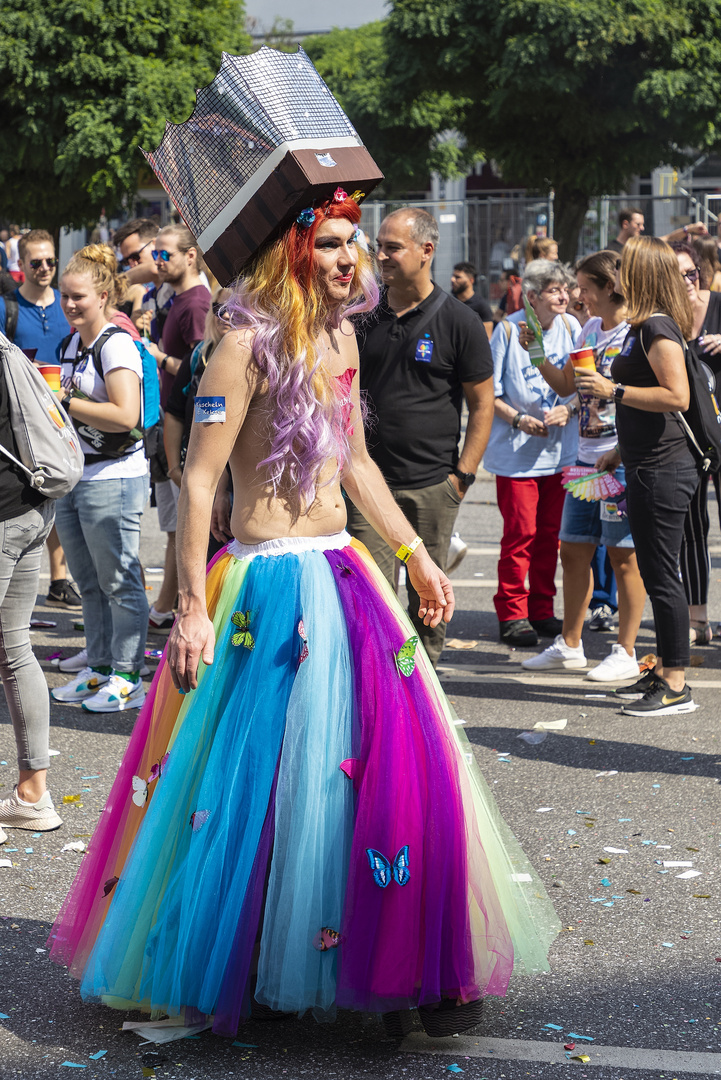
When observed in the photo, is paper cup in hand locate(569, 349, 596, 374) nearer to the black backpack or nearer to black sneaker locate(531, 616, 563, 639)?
the black backpack

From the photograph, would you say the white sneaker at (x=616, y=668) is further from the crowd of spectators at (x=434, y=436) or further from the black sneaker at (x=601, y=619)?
the black sneaker at (x=601, y=619)

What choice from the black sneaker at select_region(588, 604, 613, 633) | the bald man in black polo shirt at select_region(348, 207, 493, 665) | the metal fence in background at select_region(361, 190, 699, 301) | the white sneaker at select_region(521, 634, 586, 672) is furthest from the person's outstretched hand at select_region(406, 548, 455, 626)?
the metal fence in background at select_region(361, 190, 699, 301)

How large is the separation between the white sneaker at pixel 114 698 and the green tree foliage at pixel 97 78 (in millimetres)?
17603

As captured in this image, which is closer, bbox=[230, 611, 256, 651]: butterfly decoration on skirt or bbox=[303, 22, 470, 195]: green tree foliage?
bbox=[230, 611, 256, 651]: butterfly decoration on skirt

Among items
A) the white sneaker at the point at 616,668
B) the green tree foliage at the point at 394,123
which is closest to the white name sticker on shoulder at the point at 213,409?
the white sneaker at the point at 616,668

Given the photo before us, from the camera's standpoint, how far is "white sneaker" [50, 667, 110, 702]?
5895 mm

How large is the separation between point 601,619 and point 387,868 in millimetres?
4952

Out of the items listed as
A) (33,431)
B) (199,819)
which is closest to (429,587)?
(199,819)

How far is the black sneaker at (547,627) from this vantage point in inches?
285

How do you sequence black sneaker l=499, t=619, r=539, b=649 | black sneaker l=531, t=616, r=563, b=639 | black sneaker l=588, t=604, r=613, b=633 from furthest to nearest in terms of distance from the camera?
black sneaker l=588, t=604, r=613, b=633
black sneaker l=531, t=616, r=563, b=639
black sneaker l=499, t=619, r=539, b=649

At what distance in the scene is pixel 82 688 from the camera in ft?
19.4

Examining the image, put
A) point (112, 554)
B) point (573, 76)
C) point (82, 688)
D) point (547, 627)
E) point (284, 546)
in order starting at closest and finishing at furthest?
1. point (284, 546)
2. point (112, 554)
3. point (82, 688)
4. point (547, 627)
5. point (573, 76)

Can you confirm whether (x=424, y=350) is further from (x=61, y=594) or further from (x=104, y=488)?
(x=61, y=594)

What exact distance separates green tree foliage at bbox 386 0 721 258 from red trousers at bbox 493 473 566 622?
685 inches
